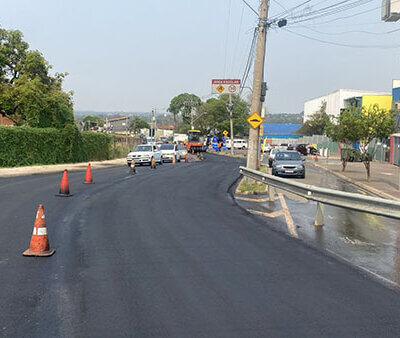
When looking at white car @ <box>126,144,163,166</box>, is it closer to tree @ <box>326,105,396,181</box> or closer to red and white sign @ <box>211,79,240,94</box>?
tree @ <box>326,105,396,181</box>

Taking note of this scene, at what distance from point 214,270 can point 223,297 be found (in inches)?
53.8

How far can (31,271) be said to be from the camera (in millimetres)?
7430

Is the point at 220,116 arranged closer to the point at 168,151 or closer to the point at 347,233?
the point at 168,151

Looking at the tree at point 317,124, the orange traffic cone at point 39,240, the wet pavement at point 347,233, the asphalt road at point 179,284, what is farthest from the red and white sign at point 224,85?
the orange traffic cone at point 39,240

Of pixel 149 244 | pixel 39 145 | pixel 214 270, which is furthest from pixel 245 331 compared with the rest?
pixel 39 145

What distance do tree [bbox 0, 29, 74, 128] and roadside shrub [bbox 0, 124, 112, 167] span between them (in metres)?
1.61

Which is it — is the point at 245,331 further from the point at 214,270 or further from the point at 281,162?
the point at 281,162

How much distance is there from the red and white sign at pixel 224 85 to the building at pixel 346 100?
15.2 meters

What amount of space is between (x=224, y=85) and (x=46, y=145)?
40866 millimetres

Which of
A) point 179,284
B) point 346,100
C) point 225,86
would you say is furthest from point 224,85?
point 179,284

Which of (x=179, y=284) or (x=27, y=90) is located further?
(x=27, y=90)

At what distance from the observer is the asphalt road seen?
527 centimetres

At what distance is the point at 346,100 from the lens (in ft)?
255

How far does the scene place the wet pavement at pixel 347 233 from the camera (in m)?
8.46
